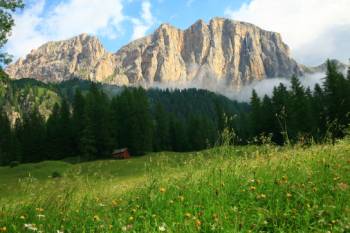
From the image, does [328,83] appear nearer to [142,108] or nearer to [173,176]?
[142,108]

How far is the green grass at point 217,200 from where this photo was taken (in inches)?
191

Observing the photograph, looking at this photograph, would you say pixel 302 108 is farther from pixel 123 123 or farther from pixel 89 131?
pixel 89 131

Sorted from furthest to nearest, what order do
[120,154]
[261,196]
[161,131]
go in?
[161,131] < [120,154] < [261,196]

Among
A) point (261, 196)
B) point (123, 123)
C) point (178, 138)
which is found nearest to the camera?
point (261, 196)

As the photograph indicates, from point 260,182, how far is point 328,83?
58.3 m

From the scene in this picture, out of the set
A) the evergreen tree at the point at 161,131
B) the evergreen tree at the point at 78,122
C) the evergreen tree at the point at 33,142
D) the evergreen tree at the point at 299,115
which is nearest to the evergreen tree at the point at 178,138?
the evergreen tree at the point at 161,131

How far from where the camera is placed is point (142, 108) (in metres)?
72.6

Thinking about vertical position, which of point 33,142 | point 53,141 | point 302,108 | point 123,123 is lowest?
point 53,141

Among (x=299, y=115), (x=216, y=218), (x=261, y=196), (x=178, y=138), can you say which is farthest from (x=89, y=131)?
(x=216, y=218)

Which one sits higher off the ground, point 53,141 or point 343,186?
point 53,141

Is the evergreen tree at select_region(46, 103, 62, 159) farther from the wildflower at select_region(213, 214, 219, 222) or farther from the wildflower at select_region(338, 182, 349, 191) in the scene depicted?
the wildflower at select_region(338, 182, 349, 191)

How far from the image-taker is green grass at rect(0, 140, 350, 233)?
485 centimetres

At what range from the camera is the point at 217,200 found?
19.0 feet

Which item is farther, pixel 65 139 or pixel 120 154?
pixel 65 139
